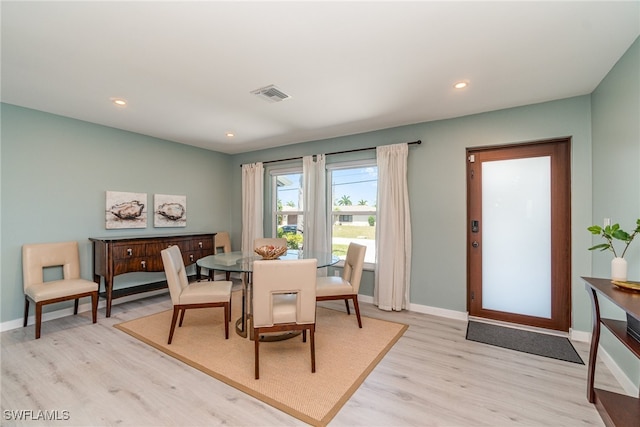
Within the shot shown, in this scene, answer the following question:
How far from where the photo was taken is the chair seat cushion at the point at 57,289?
9.25 feet

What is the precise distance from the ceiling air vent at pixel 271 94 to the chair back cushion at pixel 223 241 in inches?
114

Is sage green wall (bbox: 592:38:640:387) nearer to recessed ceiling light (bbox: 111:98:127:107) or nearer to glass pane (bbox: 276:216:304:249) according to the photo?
glass pane (bbox: 276:216:304:249)

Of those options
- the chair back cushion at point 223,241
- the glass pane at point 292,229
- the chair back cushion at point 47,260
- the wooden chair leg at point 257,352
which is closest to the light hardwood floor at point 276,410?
the wooden chair leg at point 257,352

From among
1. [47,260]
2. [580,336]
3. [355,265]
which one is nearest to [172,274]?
[47,260]

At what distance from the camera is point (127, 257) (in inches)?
140

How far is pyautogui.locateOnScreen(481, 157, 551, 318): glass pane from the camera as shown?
3.02m

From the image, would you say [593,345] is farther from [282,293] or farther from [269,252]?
[269,252]

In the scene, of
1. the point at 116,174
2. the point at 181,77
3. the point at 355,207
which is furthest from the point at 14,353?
the point at 355,207

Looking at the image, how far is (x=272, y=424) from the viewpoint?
1658 mm

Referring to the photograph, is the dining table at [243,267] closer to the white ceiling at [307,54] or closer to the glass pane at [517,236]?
the white ceiling at [307,54]

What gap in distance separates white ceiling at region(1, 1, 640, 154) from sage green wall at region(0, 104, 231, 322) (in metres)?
0.37

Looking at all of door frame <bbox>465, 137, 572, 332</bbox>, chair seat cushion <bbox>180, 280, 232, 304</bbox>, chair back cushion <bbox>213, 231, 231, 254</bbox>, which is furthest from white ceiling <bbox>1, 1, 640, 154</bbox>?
chair back cushion <bbox>213, 231, 231, 254</bbox>

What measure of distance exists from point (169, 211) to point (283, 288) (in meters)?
3.23

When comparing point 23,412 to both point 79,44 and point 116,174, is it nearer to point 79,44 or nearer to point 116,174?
point 79,44
